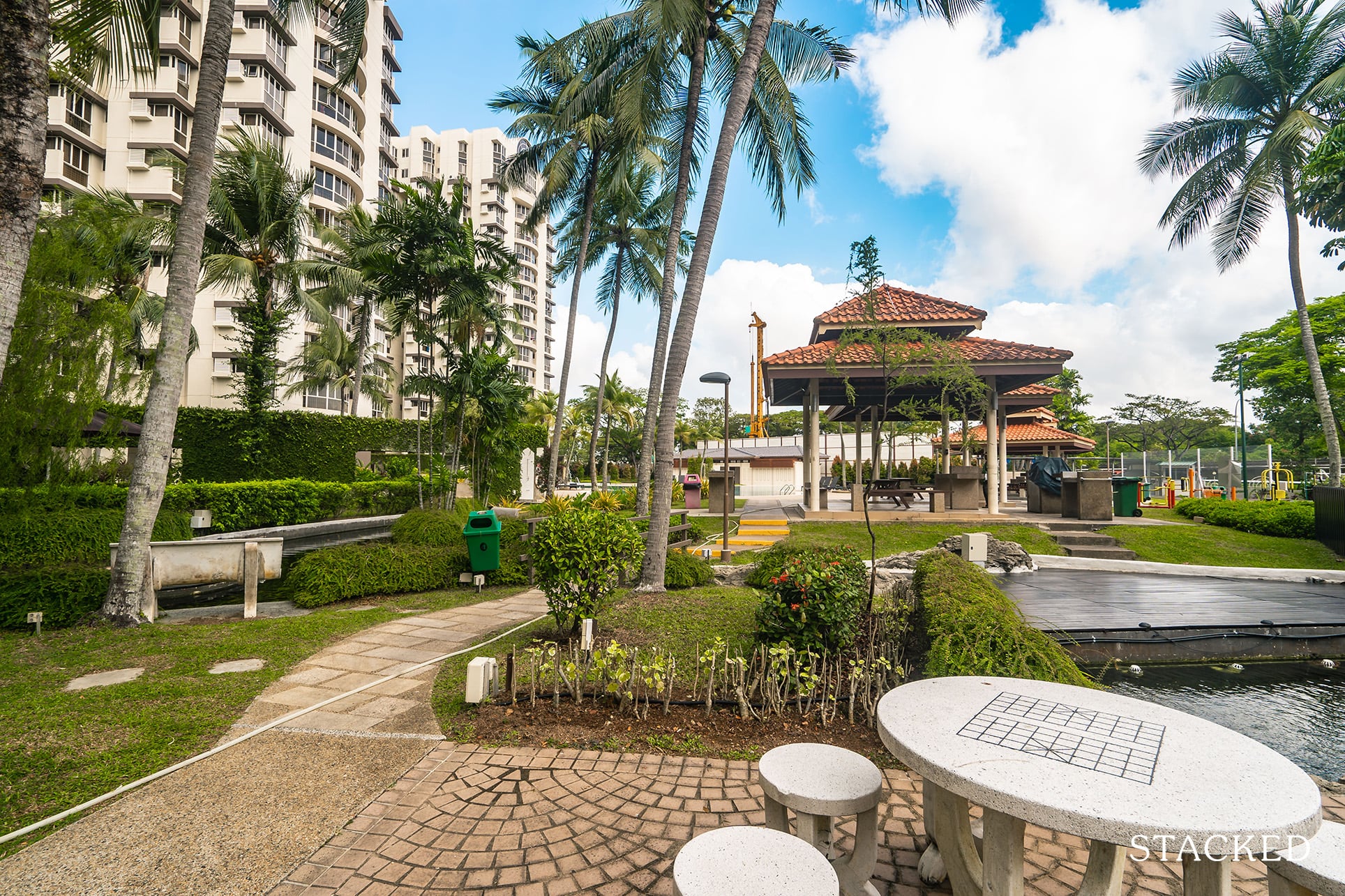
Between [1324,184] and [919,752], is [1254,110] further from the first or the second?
[919,752]

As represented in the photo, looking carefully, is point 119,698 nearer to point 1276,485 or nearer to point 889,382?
point 889,382

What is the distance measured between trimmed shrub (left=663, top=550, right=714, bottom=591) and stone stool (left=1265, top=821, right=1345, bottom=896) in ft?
19.8

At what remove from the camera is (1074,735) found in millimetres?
2018

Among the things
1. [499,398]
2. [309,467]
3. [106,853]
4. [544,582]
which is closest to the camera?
[106,853]

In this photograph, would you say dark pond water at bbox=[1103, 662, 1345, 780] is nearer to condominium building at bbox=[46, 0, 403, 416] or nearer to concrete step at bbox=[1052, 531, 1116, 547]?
concrete step at bbox=[1052, 531, 1116, 547]

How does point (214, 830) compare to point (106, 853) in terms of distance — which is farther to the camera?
point (214, 830)

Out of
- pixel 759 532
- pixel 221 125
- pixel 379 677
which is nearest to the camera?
pixel 379 677

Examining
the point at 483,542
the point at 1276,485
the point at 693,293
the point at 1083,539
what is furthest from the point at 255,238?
the point at 1276,485

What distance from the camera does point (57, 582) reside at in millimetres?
5965

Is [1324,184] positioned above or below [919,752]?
above

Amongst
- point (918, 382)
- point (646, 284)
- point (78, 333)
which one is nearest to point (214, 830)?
point (78, 333)

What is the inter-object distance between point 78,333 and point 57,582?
3562 millimetres

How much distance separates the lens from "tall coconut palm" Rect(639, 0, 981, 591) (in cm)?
730

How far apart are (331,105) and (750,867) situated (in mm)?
42264
